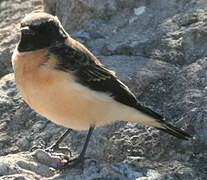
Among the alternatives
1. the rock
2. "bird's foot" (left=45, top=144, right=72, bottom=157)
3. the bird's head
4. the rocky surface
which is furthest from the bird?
the rock

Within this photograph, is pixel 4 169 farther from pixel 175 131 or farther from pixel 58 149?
pixel 175 131

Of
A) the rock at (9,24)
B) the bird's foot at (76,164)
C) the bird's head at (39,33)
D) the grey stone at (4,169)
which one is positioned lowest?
the rock at (9,24)

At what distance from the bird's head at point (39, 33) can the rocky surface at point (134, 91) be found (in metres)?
1.12

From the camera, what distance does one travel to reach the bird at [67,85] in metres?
6.56

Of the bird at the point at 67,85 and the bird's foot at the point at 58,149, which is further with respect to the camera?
the bird's foot at the point at 58,149

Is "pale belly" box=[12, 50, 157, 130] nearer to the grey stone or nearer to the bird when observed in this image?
the bird

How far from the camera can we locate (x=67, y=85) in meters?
6.61

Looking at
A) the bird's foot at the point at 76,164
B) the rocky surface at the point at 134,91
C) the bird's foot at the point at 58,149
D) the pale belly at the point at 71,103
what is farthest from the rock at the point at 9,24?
the bird's foot at the point at 76,164

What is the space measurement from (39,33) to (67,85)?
693mm

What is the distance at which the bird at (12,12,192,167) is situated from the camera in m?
6.56

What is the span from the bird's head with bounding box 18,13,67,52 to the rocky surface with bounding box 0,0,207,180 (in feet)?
3.67

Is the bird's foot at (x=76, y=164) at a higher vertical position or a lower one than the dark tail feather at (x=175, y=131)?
lower

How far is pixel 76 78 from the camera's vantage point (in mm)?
6816

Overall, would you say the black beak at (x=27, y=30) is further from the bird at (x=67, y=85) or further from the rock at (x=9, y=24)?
the rock at (x=9, y=24)
